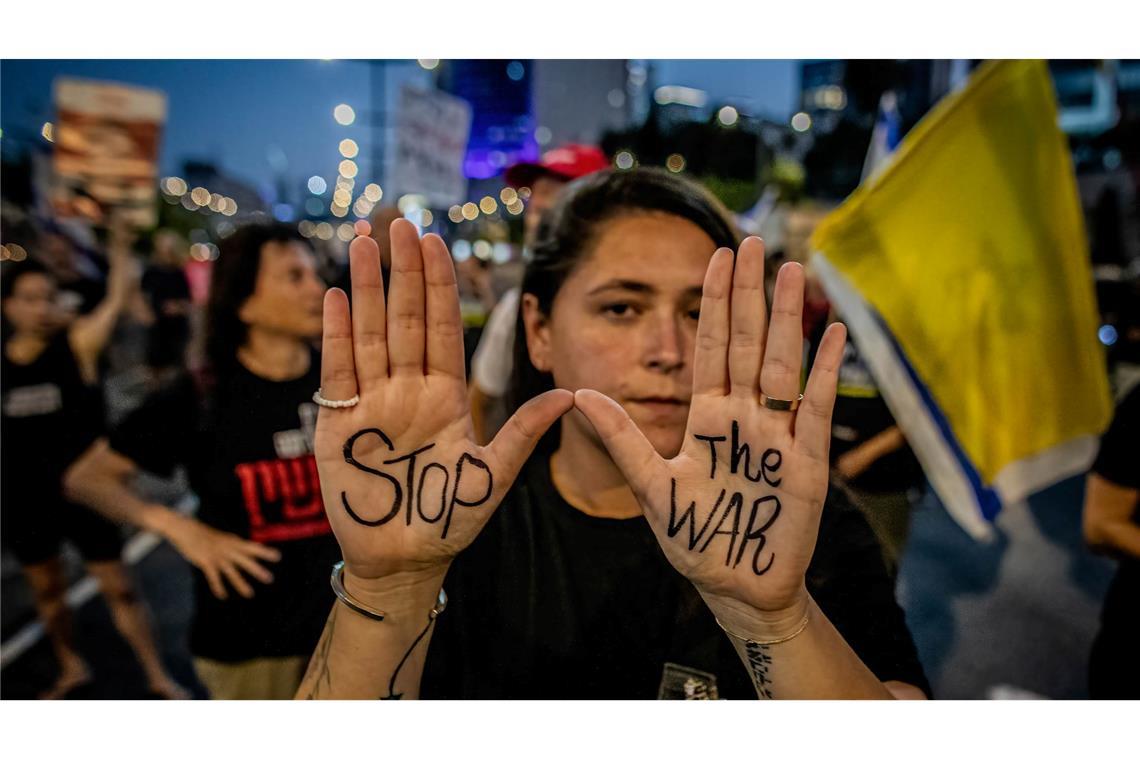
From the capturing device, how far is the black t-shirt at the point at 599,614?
1.04m

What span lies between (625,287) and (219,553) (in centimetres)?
110

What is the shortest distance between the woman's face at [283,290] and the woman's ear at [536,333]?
555mm

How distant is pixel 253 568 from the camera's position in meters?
1.33

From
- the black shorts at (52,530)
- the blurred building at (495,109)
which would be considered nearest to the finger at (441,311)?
the blurred building at (495,109)

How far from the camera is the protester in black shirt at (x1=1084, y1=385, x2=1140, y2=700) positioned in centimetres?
146

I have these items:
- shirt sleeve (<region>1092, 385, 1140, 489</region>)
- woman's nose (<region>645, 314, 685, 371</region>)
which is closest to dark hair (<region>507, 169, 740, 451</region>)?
woman's nose (<region>645, 314, 685, 371</region>)

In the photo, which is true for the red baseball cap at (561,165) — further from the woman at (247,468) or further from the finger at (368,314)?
the finger at (368,314)

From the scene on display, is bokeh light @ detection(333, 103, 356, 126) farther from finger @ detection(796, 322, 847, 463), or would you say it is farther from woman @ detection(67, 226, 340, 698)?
finger @ detection(796, 322, 847, 463)

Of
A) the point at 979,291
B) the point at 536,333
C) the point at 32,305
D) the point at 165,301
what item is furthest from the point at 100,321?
the point at 979,291

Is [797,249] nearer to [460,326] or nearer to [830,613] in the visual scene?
[830,613]

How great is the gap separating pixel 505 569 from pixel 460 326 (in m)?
0.42

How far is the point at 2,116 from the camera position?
4.20 feet

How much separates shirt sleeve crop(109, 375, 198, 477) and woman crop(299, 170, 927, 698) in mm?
789

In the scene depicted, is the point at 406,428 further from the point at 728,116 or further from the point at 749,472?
the point at 728,116
